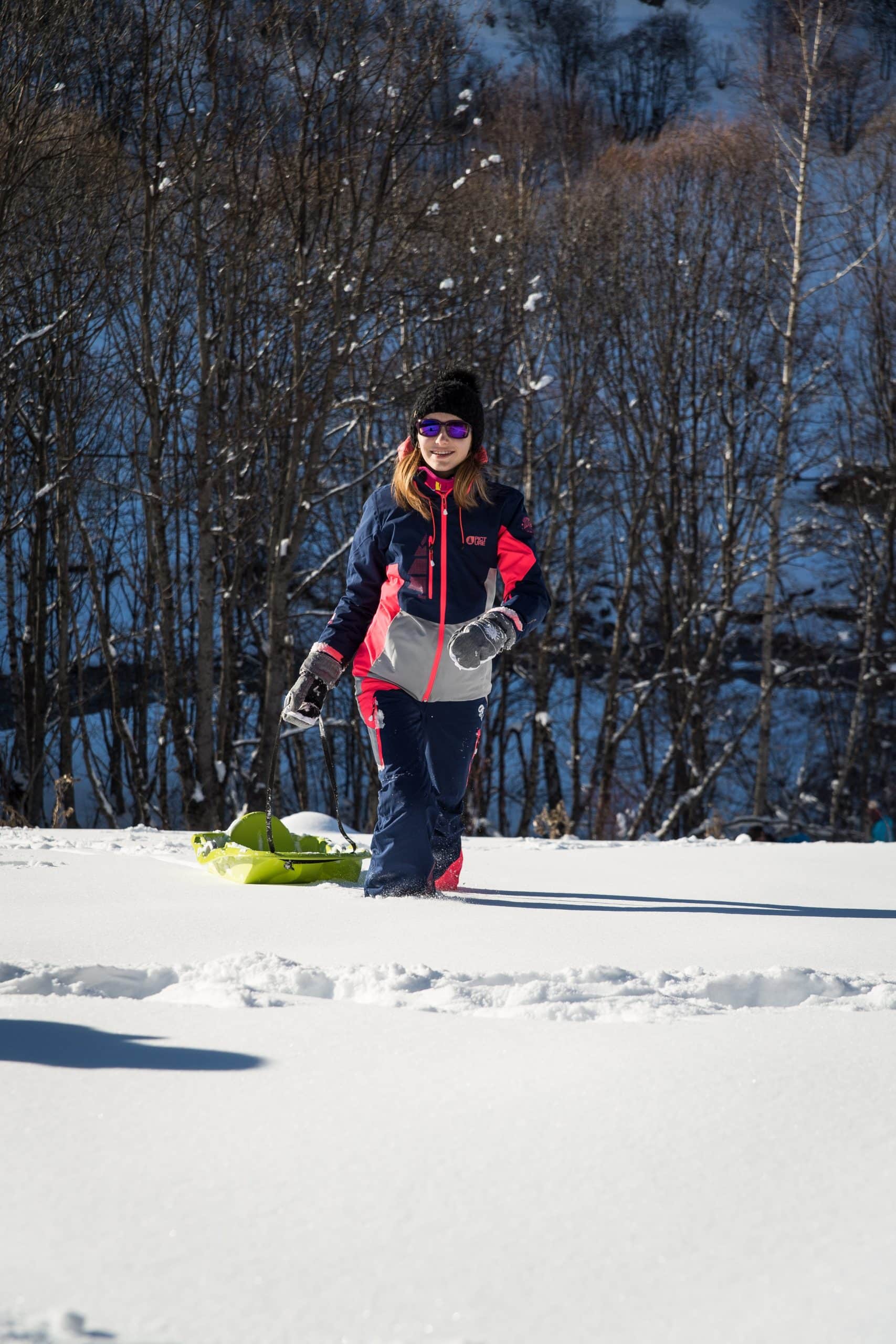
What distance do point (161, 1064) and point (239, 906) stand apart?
52.8 inches

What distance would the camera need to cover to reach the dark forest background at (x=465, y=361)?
26.9 feet

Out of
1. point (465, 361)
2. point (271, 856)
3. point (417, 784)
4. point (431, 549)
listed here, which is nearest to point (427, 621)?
point (431, 549)

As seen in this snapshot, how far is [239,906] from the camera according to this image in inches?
106

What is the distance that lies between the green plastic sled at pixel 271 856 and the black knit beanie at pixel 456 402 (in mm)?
1337

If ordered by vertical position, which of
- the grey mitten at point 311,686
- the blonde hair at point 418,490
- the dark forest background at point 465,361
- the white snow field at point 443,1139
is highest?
the dark forest background at point 465,361

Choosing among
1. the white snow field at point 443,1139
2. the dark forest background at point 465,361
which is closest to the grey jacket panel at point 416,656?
the white snow field at point 443,1139

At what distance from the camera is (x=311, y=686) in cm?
314

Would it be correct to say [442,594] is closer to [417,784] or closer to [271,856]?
[417,784]

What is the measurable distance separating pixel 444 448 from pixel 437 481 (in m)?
0.10

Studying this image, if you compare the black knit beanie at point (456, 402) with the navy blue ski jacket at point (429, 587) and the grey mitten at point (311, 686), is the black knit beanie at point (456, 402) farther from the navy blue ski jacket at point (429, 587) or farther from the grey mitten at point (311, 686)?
the grey mitten at point (311, 686)

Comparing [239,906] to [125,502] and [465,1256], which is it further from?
[125,502]

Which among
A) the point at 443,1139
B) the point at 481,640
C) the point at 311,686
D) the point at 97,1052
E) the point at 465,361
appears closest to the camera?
the point at 443,1139

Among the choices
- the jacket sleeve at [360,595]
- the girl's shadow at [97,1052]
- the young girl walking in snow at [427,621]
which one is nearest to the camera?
the girl's shadow at [97,1052]

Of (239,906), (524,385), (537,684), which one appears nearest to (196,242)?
(524,385)
